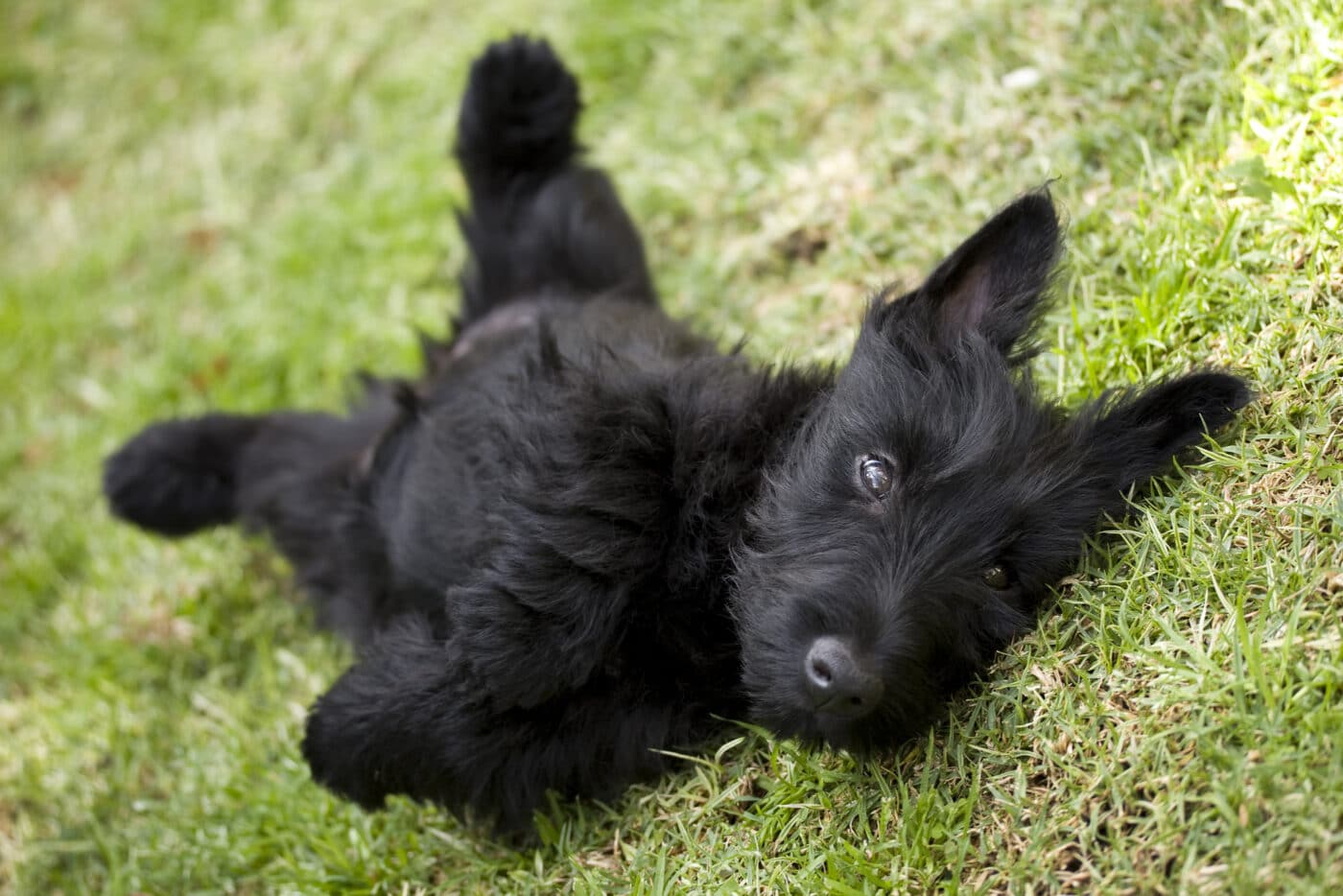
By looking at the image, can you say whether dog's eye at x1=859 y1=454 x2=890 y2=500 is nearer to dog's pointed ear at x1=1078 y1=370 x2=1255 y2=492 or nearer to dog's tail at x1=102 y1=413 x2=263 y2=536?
dog's pointed ear at x1=1078 y1=370 x2=1255 y2=492

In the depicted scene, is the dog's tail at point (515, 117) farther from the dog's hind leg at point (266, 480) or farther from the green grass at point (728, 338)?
the dog's hind leg at point (266, 480)

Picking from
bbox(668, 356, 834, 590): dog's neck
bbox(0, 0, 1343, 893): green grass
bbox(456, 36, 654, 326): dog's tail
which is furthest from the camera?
bbox(456, 36, 654, 326): dog's tail

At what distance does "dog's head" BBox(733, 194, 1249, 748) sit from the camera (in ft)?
8.16

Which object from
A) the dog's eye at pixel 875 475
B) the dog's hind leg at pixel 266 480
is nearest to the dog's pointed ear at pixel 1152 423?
the dog's eye at pixel 875 475

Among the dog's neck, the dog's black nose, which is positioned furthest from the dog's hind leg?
the dog's black nose

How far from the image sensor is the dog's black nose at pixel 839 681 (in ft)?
7.66

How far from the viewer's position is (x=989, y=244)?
2893 mm

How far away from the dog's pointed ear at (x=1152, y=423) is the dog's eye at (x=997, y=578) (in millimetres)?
381

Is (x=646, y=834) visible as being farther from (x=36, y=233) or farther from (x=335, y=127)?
(x=36, y=233)

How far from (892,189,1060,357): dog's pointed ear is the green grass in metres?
0.52

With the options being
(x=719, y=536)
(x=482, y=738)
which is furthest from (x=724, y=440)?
(x=482, y=738)

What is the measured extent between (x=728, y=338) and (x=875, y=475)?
6.05 feet

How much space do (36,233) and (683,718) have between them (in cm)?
584

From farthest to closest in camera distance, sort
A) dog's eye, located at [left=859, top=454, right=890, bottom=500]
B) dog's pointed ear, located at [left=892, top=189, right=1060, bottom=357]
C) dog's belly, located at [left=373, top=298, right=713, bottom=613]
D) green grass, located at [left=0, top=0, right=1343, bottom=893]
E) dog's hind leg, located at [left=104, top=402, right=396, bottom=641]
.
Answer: dog's hind leg, located at [left=104, top=402, right=396, bottom=641] < dog's belly, located at [left=373, top=298, right=713, bottom=613] < dog's pointed ear, located at [left=892, top=189, right=1060, bottom=357] < dog's eye, located at [left=859, top=454, right=890, bottom=500] < green grass, located at [left=0, top=0, right=1343, bottom=893]
